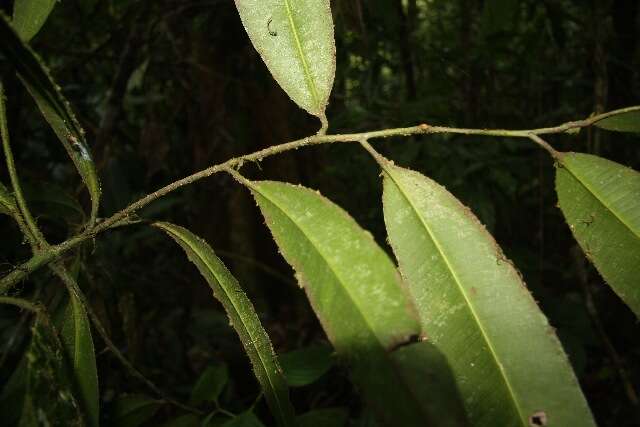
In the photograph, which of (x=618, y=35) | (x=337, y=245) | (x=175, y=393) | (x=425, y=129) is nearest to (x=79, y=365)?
(x=337, y=245)

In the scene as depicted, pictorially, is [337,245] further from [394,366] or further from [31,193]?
[31,193]

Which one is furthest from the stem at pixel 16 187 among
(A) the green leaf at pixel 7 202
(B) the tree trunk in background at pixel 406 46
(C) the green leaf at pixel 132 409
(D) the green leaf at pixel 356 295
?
(B) the tree trunk in background at pixel 406 46

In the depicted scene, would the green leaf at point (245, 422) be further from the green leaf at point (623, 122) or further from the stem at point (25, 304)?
the green leaf at point (623, 122)

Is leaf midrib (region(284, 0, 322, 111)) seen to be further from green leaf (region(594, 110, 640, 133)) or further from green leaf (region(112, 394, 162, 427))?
green leaf (region(112, 394, 162, 427))

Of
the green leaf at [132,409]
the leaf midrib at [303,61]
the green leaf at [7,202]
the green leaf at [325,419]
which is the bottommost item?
the green leaf at [325,419]

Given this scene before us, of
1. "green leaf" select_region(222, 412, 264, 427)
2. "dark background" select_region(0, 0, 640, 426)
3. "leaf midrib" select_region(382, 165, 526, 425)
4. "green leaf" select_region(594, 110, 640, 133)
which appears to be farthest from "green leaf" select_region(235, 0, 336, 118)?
"green leaf" select_region(222, 412, 264, 427)
